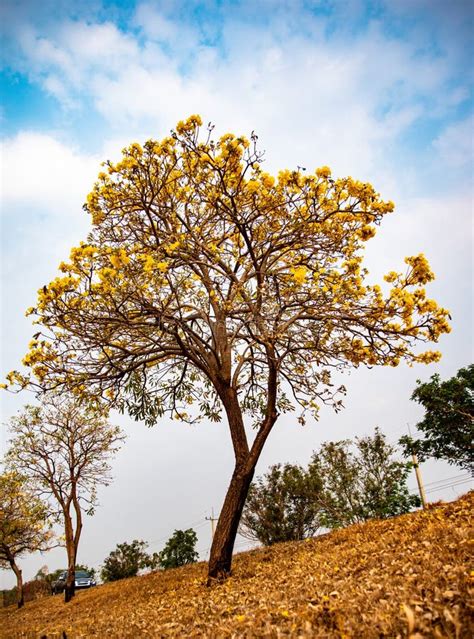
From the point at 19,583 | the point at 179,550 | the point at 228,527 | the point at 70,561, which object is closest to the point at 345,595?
the point at 228,527

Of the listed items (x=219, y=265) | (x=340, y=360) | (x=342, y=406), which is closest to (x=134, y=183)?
(x=219, y=265)

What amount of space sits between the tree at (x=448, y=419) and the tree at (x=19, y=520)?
50.5 ft

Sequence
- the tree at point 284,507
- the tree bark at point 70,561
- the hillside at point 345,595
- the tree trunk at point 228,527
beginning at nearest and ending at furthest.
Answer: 1. the hillside at point 345,595
2. the tree trunk at point 228,527
3. the tree bark at point 70,561
4. the tree at point 284,507

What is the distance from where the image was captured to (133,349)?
28.6 feet

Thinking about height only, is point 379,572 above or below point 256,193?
below

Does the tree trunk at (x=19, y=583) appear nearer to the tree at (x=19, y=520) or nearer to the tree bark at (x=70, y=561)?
the tree at (x=19, y=520)

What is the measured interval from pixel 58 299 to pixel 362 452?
15.5 m

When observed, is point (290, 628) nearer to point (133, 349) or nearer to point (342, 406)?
point (342, 406)

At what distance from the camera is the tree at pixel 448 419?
51.8ft

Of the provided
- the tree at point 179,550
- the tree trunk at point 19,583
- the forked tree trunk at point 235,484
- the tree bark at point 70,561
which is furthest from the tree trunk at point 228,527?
the tree trunk at point 19,583

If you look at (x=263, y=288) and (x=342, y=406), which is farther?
(x=342, y=406)

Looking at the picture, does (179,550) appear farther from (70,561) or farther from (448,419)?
(448,419)

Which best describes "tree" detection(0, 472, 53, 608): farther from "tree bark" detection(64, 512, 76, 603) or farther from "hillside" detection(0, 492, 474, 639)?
"hillside" detection(0, 492, 474, 639)

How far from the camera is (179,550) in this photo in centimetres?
2205
